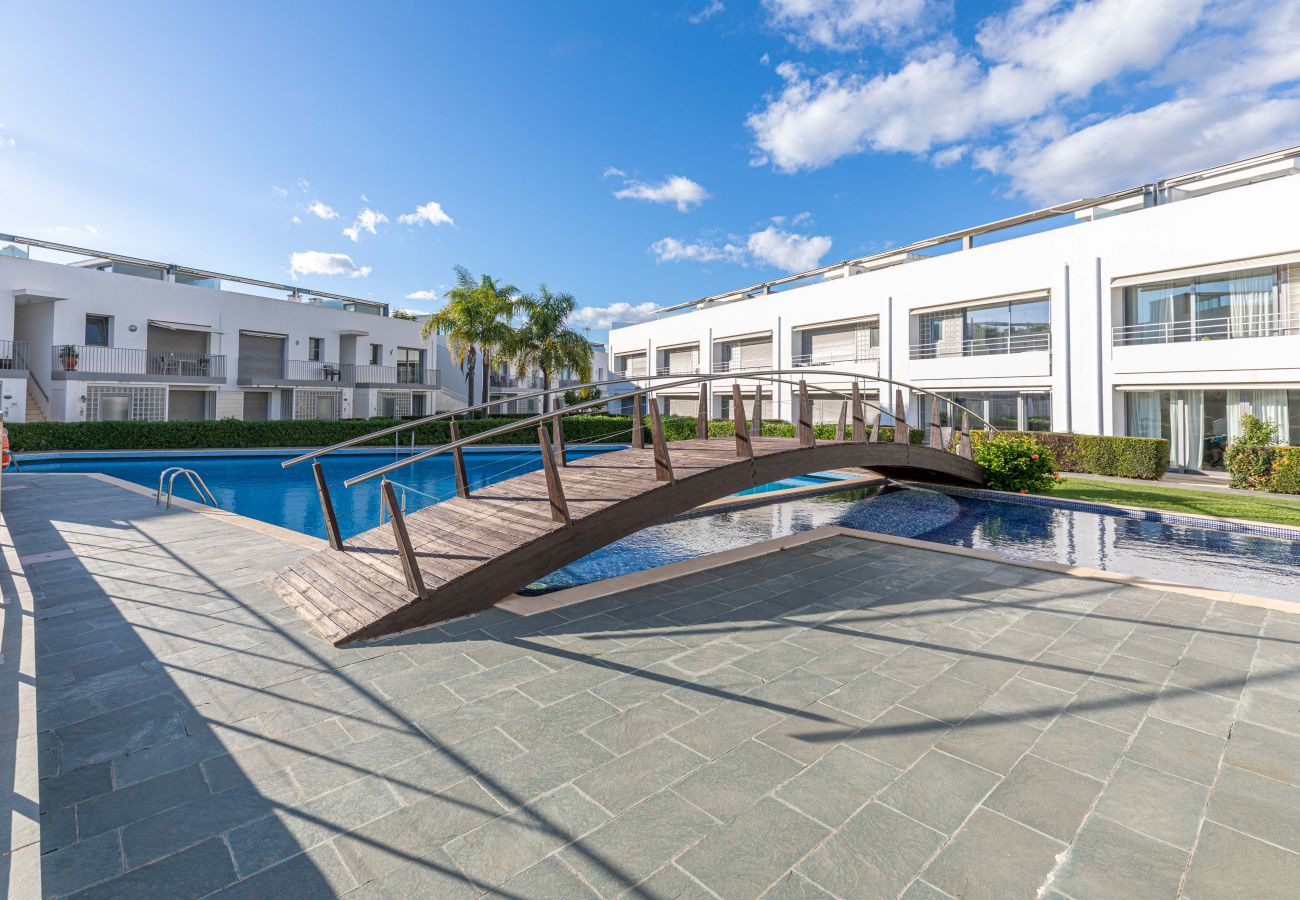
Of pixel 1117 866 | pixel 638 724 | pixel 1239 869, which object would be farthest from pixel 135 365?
pixel 1239 869

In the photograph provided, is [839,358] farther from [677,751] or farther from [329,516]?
[677,751]

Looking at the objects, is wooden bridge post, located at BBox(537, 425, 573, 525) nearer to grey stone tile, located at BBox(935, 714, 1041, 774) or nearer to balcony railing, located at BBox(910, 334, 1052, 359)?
grey stone tile, located at BBox(935, 714, 1041, 774)

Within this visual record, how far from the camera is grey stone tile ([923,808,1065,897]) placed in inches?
81.4

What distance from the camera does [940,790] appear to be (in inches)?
103

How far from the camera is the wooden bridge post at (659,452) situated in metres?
6.28

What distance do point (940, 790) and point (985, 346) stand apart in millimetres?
22022

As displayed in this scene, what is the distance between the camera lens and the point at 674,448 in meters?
8.22

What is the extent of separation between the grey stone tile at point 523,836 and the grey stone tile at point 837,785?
32.8 inches

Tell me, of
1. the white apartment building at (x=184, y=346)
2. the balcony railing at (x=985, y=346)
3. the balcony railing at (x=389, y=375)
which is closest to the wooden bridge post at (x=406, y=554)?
the balcony railing at (x=985, y=346)

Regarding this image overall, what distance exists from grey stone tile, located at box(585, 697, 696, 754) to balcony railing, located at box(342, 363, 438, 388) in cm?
3079

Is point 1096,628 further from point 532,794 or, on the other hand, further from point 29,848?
point 29,848

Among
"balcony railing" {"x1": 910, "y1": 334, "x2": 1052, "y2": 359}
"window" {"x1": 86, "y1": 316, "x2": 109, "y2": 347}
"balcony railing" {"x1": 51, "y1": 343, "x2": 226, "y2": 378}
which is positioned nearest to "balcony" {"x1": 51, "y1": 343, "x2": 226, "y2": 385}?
"balcony railing" {"x1": 51, "y1": 343, "x2": 226, "y2": 378}

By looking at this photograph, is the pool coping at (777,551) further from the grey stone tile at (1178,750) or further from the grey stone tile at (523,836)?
the grey stone tile at (1178,750)

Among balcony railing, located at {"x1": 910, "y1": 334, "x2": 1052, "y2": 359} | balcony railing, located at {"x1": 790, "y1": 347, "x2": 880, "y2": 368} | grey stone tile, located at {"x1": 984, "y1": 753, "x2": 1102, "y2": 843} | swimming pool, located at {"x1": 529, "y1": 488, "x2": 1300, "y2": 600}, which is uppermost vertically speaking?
balcony railing, located at {"x1": 790, "y1": 347, "x2": 880, "y2": 368}
